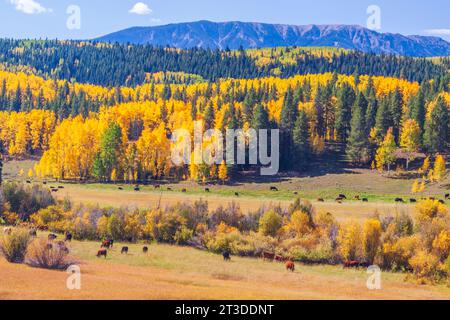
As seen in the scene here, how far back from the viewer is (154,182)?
4343 inches

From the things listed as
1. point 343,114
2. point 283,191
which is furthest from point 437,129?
point 283,191

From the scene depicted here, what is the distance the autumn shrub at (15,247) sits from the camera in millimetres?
38219

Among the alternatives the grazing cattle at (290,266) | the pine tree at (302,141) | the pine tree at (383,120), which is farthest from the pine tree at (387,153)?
the grazing cattle at (290,266)

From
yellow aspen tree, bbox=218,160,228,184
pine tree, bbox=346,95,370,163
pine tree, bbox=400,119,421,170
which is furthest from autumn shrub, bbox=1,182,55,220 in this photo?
pine tree, bbox=400,119,421,170

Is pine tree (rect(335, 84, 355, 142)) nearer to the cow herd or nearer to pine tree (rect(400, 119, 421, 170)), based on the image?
pine tree (rect(400, 119, 421, 170))

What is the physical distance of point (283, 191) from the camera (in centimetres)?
10006

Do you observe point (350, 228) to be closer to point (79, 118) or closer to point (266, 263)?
point (266, 263)

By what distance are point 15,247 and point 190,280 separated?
513 inches

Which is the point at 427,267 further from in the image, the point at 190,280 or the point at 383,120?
the point at 383,120

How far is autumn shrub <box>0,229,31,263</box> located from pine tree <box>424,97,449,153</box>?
316ft

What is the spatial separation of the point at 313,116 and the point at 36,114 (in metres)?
74.2
